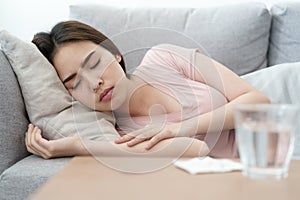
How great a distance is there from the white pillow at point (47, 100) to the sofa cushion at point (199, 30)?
1.34 feet

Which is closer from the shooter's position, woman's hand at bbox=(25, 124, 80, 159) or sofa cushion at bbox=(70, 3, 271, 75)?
woman's hand at bbox=(25, 124, 80, 159)

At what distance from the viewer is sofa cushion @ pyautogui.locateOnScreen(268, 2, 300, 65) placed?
5.94 feet

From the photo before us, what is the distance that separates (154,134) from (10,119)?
0.41 m

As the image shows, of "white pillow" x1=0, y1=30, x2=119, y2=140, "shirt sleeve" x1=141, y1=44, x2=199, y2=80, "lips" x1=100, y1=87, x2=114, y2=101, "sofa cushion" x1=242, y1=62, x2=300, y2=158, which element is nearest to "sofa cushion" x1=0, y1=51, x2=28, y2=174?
"white pillow" x1=0, y1=30, x2=119, y2=140

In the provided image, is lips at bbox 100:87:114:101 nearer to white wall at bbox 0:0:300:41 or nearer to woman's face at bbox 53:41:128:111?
woman's face at bbox 53:41:128:111

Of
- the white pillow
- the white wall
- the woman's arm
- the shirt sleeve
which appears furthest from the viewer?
the white wall

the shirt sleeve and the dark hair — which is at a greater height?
the dark hair

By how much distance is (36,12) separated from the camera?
215cm

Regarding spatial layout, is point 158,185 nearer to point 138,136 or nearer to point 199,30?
point 138,136

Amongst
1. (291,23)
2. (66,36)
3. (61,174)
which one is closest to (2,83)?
(66,36)

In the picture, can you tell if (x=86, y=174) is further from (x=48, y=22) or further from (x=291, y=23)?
(x=48, y=22)

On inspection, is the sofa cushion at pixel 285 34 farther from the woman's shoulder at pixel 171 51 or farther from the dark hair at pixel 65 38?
the dark hair at pixel 65 38

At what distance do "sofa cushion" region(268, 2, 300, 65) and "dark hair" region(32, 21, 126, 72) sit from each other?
2.16 feet

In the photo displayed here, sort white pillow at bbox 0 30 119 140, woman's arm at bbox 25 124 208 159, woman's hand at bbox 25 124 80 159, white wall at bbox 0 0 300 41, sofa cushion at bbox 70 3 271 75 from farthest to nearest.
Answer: white wall at bbox 0 0 300 41, sofa cushion at bbox 70 3 271 75, white pillow at bbox 0 30 119 140, woman's hand at bbox 25 124 80 159, woman's arm at bbox 25 124 208 159
